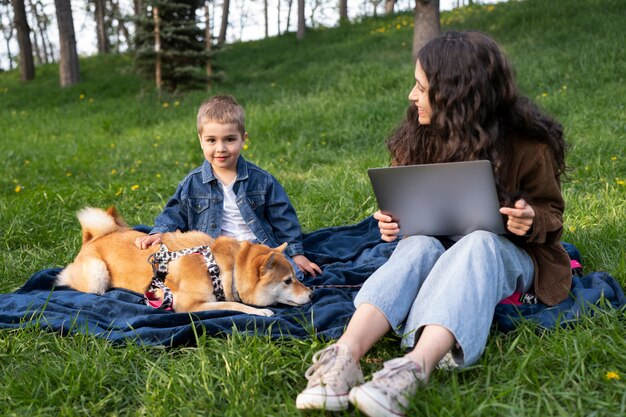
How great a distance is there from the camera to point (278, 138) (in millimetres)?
8172

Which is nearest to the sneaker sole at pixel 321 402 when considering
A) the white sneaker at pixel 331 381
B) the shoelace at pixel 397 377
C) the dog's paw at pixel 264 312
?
the white sneaker at pixel 331 381

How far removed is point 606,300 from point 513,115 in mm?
1007

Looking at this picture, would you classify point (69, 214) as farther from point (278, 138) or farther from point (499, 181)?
point (499, 181)

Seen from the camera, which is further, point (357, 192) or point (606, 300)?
point (357, 192)

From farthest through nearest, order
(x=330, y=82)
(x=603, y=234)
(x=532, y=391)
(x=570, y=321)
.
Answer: (x=330, y=82) → (x=603, y=234) → (x=570, y=321) → (x=532, y=391)

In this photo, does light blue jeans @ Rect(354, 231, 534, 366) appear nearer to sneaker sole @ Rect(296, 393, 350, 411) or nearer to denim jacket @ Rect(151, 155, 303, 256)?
sneaker sole @ Rect(296, 393, 350, 411)

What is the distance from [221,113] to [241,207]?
0.65 m

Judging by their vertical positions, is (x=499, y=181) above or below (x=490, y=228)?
above

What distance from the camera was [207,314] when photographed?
10.5 ft

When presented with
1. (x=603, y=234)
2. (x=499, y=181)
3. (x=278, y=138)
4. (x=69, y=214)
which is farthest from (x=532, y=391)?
(x=278, y=138)

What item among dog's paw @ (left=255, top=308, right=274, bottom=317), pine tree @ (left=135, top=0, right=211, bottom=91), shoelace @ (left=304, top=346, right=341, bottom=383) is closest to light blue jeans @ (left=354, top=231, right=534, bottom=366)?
shoelace @ (left=304, top=346, right=341, bottom=383)

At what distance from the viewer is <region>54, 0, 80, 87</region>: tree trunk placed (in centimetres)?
1420

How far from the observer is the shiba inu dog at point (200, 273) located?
11.2 ft

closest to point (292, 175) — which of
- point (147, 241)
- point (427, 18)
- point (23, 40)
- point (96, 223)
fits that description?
point (96, 223)
